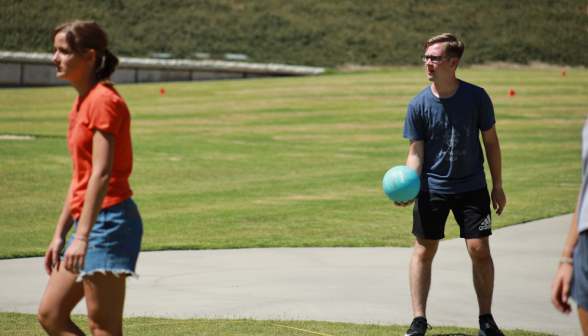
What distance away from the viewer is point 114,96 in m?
2.94

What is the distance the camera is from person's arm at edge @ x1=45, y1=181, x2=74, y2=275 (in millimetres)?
3078

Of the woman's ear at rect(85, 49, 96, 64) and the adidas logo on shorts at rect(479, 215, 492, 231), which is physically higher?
the woman's ear at rect(85, 49, 96, 64)

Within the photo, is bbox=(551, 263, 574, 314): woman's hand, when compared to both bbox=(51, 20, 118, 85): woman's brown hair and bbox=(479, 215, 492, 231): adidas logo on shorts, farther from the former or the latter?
bbox=(51, 20, 118, 85): woman's brown hair

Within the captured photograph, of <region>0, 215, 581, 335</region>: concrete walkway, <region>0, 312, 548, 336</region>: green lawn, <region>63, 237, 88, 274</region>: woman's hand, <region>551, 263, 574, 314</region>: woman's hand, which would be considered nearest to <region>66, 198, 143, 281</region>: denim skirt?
<region>63, 237, 88, 274</region>: woman's hand

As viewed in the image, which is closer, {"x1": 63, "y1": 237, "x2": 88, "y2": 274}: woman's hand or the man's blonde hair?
{"x1": 63, "y1": 237, "x2": 88, "y2": 274}: woman's hand

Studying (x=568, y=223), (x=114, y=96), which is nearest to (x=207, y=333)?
(x=114, y=96)

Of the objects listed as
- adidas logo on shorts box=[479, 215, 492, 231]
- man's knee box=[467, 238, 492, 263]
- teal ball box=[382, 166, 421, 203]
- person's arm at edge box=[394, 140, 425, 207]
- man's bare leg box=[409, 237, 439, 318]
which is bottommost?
man's bare leg box=[409, 237, 439, 318]

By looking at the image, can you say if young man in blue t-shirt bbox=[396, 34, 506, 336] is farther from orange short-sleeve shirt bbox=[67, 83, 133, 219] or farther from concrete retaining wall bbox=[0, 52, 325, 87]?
concrete retaining wall bbox=[0, 52, 325, 87]

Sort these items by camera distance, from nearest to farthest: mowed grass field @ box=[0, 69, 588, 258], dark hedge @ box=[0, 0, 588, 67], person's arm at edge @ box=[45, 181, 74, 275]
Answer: person's arm at edge @ box=[45, 181, 74, 275] < mowed grass field @ box=[0, 69, 588, 258] < dark hedge @ box=[0, 0, 588, 67]

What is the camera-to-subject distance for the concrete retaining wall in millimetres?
31969

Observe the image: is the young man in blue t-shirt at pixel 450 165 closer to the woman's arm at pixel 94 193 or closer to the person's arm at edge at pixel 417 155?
the person's arm at edge at pixel 417 155

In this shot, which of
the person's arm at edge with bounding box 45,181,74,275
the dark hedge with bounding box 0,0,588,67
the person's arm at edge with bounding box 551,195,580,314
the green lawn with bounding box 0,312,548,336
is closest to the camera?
the person's arm at edge with bounding box 551,195,580,314

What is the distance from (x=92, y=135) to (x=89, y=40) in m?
0.48

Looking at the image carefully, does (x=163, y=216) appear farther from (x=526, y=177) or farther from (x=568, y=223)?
(x=526, y=177)
